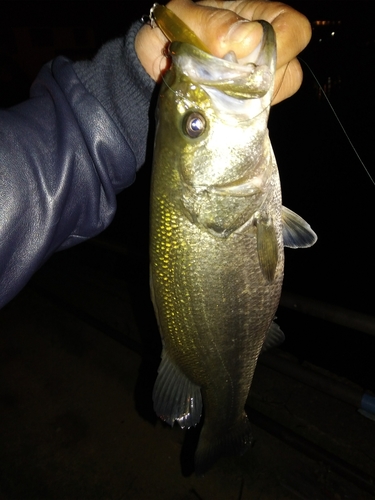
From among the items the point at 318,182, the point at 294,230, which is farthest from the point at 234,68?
the point at 318,182

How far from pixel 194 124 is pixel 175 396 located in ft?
4.14

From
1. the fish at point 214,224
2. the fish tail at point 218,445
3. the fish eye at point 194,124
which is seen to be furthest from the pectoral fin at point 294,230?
the fish tail at point 218,445

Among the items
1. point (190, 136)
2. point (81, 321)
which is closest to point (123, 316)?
point (81, 321)

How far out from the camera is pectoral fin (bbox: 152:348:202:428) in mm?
1741

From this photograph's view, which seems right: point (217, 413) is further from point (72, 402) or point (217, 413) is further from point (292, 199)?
point (292, 199)

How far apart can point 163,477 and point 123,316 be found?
1909 millimetres

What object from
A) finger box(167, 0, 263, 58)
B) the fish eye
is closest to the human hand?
finger box(167, 0, 263, 58)

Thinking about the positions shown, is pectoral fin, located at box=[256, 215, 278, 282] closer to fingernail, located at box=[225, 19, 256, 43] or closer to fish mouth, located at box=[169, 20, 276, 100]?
fish mouth, located at box=[169, 20, 276, 100]

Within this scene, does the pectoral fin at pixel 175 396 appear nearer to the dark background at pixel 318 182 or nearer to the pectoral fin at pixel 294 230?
the pectoral fin at pixel 294 230

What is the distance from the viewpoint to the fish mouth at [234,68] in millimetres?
1188

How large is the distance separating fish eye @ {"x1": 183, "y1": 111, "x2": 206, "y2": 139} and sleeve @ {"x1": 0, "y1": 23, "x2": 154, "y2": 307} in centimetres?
44

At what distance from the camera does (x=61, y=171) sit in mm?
1617

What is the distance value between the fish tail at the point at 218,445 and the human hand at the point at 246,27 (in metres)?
1.67

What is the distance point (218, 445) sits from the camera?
191cm
